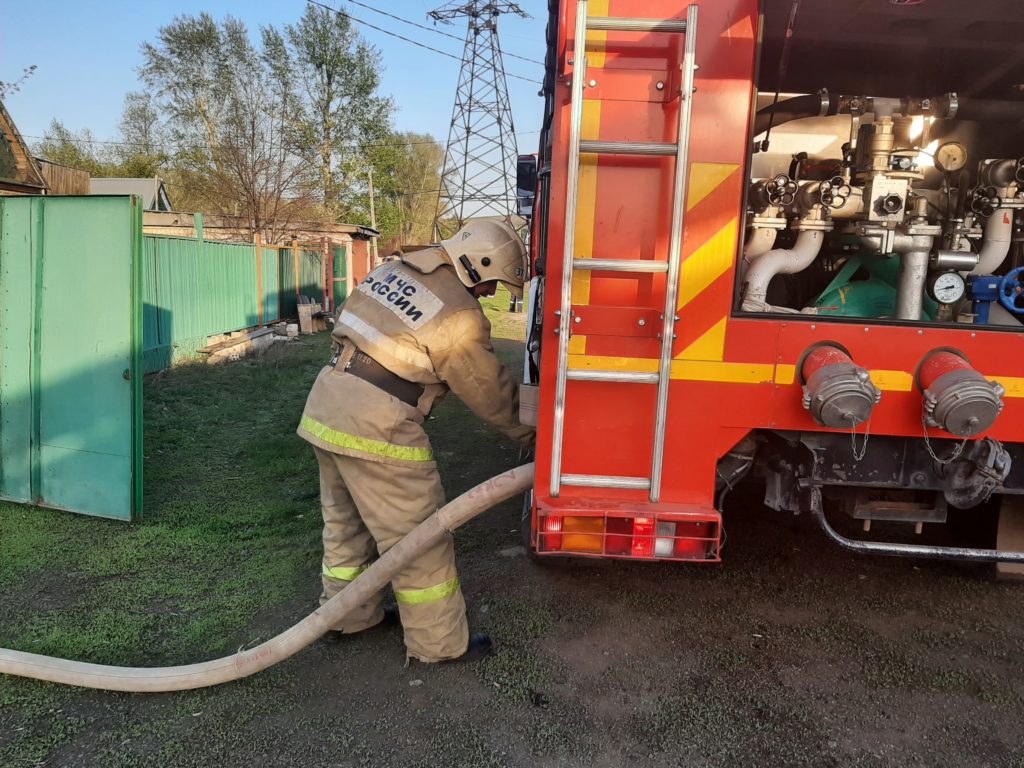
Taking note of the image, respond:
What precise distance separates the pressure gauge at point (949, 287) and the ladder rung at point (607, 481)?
1.41m

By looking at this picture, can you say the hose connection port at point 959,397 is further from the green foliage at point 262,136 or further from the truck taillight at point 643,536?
the green foliage at point 262,136

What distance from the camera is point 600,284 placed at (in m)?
2.42

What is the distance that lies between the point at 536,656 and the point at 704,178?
6.28 ft

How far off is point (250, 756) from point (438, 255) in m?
1.87

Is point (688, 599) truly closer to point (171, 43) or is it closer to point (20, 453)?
point (20, 453)

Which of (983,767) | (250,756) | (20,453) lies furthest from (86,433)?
(983,767)

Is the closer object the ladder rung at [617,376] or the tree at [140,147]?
the ladder rung at [617,376]

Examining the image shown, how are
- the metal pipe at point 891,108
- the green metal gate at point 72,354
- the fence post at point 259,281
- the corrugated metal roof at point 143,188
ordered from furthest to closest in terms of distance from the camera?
the corrugated metal roof at point 143,188 → the fence post at point 259,281 → the green metal gate at point 72,354 → the metal pipe at point 891,108

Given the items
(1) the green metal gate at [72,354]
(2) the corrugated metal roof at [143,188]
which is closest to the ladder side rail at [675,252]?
(1) the green metal gate at [72,354]

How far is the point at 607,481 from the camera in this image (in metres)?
2.51

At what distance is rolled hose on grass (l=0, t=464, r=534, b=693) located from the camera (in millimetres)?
2625

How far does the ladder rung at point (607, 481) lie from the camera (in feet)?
8.23

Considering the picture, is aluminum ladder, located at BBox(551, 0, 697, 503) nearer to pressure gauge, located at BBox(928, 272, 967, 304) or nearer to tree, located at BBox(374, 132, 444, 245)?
pressure gauge, located at BBox(928, 272, 967, 304)

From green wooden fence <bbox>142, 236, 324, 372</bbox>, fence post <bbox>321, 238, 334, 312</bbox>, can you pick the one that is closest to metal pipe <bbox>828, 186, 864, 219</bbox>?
green wooden fence <bbox>142, 236, 324, 372</bbox>
